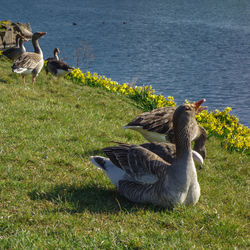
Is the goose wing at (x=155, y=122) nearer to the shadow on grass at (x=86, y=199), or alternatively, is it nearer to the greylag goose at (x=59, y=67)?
the shadow on grass at (x=86, y=199)

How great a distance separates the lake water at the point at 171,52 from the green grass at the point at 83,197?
1262cm

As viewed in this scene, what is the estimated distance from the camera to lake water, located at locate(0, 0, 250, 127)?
100ft

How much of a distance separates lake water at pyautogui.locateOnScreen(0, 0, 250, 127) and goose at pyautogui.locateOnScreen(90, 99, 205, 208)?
16425 millimetres

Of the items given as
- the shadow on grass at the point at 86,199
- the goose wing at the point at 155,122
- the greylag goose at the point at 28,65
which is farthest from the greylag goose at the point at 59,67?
the shadow on grass at the point at 86,199

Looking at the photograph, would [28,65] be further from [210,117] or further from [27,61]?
[210,117]

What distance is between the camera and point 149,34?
6153 cm

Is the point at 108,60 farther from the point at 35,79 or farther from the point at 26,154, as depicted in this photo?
the point at 26,154

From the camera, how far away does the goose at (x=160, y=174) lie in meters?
6.28

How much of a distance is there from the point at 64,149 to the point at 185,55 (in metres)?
38.0

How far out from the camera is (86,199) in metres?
6.65

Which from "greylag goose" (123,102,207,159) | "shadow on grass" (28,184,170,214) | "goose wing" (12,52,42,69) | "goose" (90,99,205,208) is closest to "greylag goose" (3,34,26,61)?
"goose wing" (12,52,42,69)

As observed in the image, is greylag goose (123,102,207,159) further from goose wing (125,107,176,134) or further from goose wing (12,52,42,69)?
goose wing (12,52,42,69)

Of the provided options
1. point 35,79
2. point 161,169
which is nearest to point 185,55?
point 35,79

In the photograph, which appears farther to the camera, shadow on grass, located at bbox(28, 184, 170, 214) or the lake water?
the lake water
